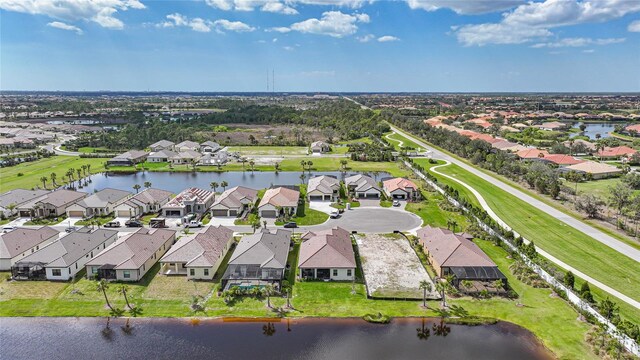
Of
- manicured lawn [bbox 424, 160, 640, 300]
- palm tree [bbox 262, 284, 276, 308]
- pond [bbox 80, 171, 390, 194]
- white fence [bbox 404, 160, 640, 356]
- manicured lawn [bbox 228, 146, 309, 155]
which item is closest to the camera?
white fence [bbox 404, 160, 640, 356]

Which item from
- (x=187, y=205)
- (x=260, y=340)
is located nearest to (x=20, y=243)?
(x=187, y=205)

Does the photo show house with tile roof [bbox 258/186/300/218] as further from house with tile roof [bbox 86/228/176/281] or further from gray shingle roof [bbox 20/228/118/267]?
gray shingle roof [bbox 20/228/118/267]

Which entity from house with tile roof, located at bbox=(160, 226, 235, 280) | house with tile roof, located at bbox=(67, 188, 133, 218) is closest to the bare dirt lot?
house with tile roof, located at bbox=(160, 226, 235, 280)

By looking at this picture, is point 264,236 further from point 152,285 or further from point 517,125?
point 517,125

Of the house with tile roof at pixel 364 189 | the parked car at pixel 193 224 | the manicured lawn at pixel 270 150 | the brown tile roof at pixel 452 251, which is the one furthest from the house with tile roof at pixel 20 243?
the manicured lawn at pixel 270 150

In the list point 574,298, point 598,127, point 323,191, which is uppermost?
point 598,127

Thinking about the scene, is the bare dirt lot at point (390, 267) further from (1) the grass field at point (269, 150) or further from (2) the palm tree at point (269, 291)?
(1) the grass field at point (269, 150)

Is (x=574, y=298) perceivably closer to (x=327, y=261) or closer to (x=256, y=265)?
(x=327, y=261)
